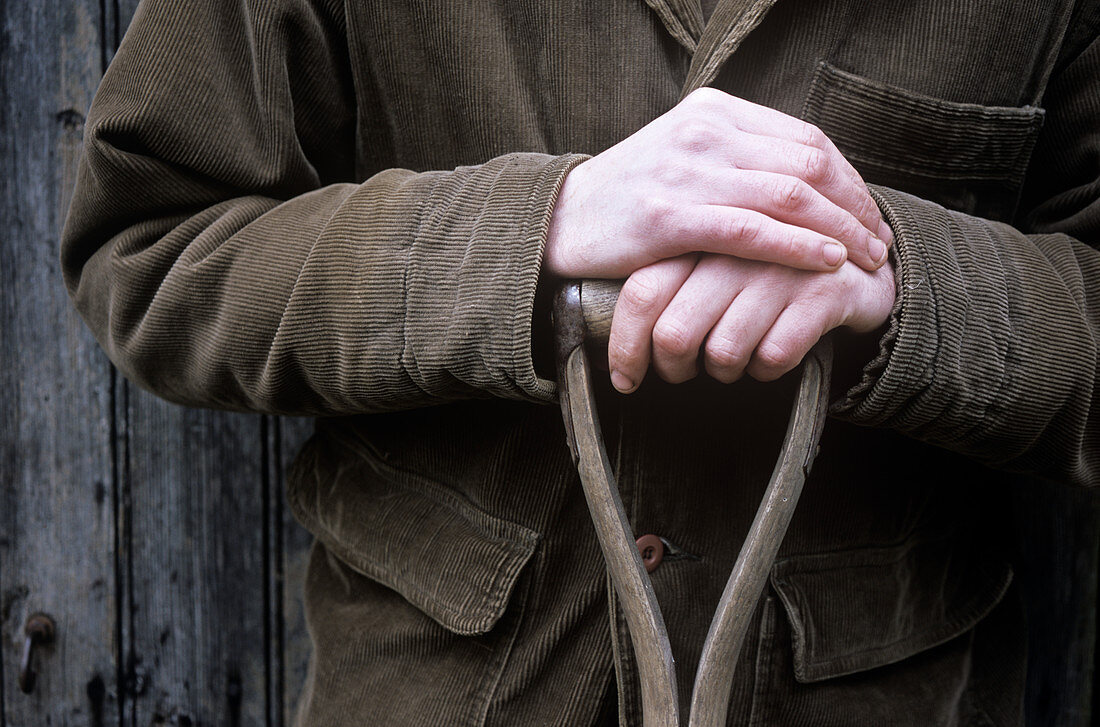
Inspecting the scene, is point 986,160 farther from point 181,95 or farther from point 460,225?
point 181,95

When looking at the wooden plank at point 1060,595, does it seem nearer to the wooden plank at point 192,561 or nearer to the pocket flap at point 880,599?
the pocket flap at point 880,599

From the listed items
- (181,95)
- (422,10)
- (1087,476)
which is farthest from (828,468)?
(181,95)

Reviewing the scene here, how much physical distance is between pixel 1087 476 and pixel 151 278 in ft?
3.18

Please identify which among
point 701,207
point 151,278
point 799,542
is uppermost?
point 701,207

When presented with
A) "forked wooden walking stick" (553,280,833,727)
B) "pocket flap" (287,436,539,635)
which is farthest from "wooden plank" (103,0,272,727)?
"forked wooden walking stick" (553,280,833,727)

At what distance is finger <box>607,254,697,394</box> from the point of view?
0.61 meters

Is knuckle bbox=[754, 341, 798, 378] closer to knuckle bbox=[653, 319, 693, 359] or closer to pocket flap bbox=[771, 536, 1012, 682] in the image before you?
knuckle bbox=[653, 319, 693, 359]

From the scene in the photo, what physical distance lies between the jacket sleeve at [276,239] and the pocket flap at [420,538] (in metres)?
0.12

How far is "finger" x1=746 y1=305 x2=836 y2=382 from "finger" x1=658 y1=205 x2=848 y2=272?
0.11 ft

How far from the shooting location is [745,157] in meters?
0.62

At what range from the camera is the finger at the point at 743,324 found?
1.99 ft

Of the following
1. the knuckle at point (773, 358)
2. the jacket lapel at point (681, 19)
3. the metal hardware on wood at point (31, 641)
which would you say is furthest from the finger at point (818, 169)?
the metal hardware on wood at point (31, 641)

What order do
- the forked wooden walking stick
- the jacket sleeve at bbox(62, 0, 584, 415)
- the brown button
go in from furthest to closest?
the brown button → the jacket sleeve at bbox(62, 0, 584, 415) → the forked wooden walking stick

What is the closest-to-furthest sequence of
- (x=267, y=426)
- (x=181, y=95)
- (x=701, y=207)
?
(x=701, y=207), (x=181, y=95), (x=267, y=426)
